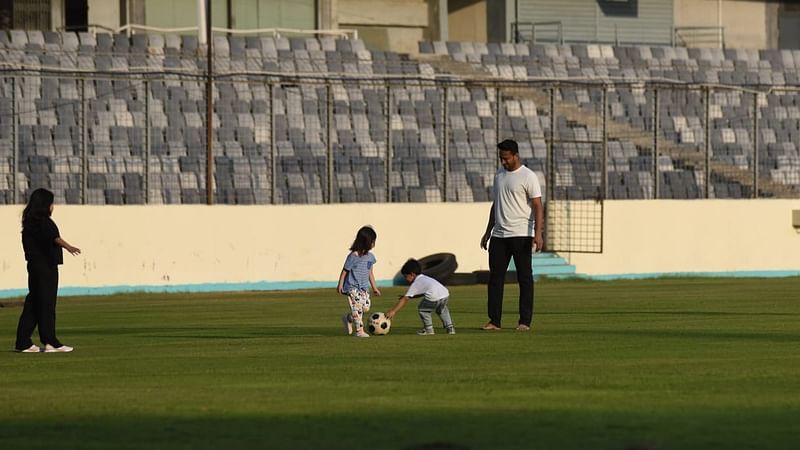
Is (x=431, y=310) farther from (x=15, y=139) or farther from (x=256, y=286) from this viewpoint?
(x=15, y=139)

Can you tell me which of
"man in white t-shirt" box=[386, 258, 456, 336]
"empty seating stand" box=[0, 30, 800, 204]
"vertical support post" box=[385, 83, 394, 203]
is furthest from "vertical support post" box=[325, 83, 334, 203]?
"man in white t-shirt" box=[386, 258, 456, 336]

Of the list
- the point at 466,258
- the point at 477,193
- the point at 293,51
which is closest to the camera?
the point at 466,258

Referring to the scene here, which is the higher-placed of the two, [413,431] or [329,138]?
[329,138]

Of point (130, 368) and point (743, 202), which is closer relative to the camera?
point (130, 368)

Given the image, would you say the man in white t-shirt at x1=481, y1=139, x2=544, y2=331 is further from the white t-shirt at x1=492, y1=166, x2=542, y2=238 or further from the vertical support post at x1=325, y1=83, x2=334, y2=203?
the vertical support post at x1=325, y1=83, x2=334, y2=203

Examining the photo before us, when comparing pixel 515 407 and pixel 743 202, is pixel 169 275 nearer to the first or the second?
pixel 743 202

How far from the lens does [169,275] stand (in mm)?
25547

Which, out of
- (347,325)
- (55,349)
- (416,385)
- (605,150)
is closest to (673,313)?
(347,325)

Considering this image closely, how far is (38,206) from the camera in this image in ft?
43.1

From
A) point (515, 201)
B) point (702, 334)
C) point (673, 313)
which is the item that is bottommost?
point (673, 313)

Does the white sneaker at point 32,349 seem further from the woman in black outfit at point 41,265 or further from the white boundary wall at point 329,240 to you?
the white boundary wall at point 329,240

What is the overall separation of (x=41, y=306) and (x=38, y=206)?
2.74ft

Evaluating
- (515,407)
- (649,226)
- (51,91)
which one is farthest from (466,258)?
(515,407)

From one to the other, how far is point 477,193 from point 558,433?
22.3m
